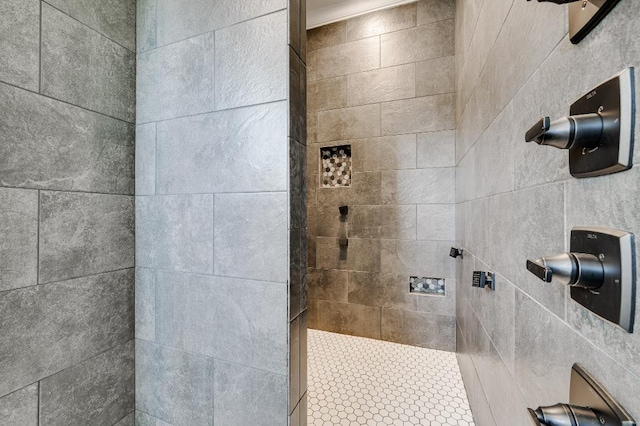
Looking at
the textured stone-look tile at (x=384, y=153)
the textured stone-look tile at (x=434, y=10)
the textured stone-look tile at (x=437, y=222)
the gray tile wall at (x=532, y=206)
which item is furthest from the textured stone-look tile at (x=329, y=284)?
the textured stone-look tile at (x=434, y=10)

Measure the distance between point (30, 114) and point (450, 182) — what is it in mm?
2287

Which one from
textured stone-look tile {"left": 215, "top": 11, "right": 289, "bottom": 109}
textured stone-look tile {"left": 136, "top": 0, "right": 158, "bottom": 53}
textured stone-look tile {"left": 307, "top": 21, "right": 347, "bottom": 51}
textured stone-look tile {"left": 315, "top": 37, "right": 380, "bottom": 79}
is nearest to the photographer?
textured stone-look tile {"left": 215, "top": 11, "right": 289, "bottom": 109}

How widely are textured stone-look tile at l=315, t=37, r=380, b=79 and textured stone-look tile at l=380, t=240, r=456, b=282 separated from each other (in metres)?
1.54

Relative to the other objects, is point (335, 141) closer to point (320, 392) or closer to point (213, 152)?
point (213, 152)

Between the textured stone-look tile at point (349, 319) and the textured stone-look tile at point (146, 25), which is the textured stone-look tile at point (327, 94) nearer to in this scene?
the textured stone-look tile at point (146, 25)

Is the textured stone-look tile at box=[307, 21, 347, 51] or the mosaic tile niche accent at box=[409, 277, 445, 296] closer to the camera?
the mosaic tile niche accent at box=[409, 277, 445, 296]

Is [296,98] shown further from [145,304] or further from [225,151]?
[145,304]

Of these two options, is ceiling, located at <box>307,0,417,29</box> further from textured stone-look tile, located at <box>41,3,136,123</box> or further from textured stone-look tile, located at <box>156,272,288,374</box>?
textured stone-look tile, located at <box>156,272,288,374</box>

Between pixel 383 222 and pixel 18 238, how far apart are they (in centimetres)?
205

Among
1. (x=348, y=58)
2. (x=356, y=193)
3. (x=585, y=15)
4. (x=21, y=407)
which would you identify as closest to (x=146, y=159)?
(x=21, y=407)

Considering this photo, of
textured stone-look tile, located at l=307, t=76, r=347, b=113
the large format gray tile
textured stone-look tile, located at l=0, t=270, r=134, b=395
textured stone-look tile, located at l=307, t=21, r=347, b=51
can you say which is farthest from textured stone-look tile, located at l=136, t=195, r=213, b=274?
textured stone-look tile, located at l=307, t=21, r=347, b=51

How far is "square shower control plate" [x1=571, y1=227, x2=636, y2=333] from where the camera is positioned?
1.07 feet

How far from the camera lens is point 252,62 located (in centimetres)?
91

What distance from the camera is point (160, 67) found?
3.57 feet
